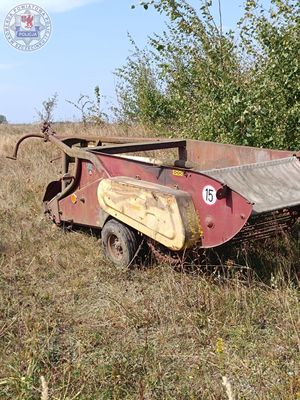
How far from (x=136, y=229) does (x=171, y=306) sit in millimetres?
796

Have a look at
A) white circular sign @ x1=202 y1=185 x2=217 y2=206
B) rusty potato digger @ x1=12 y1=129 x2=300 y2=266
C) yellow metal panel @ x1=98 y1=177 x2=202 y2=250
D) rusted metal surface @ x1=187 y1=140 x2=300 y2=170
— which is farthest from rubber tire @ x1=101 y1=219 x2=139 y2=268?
rusted metal surface @ x1=187 y1=140 x2=300 y2=170

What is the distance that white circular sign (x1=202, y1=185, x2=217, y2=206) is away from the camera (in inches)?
A: 140

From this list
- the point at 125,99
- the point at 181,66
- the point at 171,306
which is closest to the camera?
the point at 171,306

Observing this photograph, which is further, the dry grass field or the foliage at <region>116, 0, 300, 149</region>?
the foliage at <region>116, 0, 300, 149</region>

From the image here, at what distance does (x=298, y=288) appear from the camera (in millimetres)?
3689

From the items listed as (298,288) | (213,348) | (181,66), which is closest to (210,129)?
(181,66)

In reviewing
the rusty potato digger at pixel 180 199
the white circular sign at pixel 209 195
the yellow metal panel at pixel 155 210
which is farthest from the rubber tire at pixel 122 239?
the white circular sign at pixel 209 195

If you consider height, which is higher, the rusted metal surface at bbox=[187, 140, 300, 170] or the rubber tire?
the rusted metal surface at bbox=[187, 140, 300, 170]

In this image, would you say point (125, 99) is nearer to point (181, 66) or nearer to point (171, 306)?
point (181, 66)

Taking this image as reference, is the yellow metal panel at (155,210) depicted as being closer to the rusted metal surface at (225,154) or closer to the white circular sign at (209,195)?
the white circular sign at (209,195)

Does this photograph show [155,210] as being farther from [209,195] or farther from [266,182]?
[266,182]

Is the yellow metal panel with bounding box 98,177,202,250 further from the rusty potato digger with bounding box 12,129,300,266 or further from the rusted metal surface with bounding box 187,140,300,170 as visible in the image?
the rusted metal surface with bounding box 187,140,300,170

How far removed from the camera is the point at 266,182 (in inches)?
155

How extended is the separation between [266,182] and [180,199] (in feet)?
2.42
